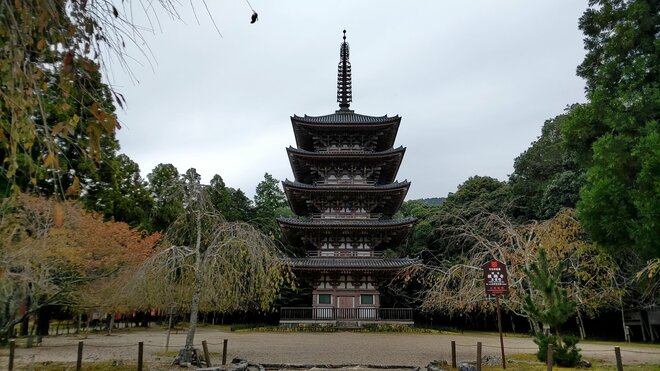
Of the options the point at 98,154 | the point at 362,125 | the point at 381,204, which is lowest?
the point at 98,154

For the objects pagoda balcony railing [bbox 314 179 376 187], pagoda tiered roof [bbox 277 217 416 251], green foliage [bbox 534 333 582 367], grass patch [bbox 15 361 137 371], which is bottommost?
grass patch [bbox 15 361 137 371]

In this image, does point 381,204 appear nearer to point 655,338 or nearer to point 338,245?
point 338,245

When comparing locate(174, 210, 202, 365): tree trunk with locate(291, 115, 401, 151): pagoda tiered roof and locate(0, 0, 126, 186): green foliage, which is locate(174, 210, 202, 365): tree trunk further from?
locate(291, 115, 401, 151): pagoda tiered roof

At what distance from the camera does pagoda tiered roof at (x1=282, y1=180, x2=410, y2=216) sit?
26.5m

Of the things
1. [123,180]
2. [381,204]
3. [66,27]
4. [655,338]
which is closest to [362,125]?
[381,204]

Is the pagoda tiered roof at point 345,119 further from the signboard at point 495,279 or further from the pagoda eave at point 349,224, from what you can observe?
the signboard at point 495,279

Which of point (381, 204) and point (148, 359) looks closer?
point (148, 359)

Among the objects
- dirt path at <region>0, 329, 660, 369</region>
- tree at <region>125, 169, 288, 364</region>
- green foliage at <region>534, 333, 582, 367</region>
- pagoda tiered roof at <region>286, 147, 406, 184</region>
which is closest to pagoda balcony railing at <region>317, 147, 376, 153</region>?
pagoda tiered roof at <region>286, 147, 406, 184</region>

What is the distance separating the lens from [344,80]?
1339 inches

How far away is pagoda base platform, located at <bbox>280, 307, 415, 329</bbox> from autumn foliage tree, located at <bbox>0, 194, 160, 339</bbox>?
9.21 metres

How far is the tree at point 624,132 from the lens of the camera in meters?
→ 8.71

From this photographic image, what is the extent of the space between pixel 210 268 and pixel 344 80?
2556 centimetres

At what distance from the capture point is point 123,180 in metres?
28.1

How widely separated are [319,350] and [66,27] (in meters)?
14.5
